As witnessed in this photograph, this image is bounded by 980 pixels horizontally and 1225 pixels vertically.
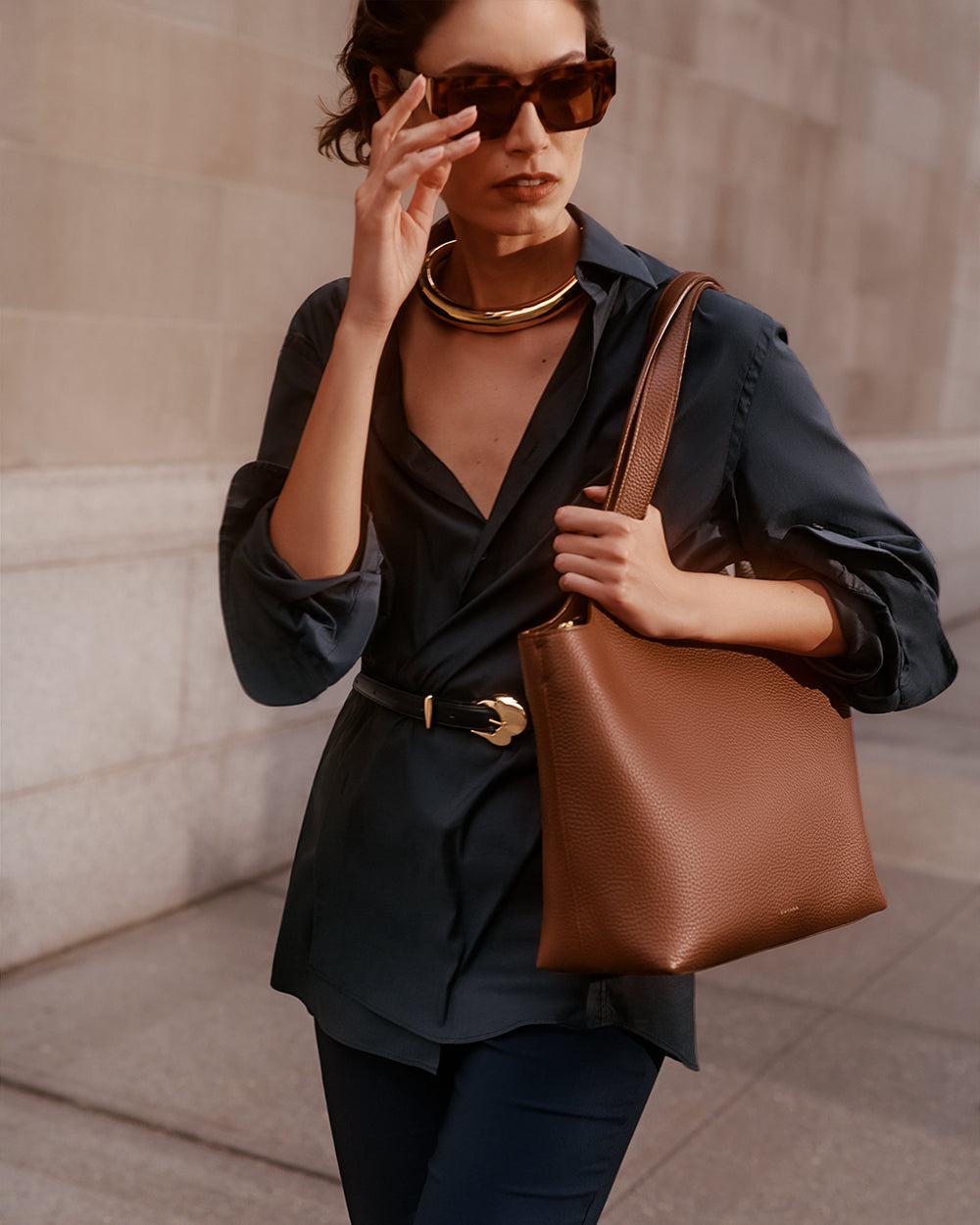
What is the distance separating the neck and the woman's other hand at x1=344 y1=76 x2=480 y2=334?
0.36 feet

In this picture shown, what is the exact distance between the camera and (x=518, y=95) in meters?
1.67

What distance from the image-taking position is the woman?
66.0 inches

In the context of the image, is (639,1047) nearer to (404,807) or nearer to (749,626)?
(404,807)

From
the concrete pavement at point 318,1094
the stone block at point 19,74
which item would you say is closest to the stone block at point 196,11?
the stone block at point 19,74

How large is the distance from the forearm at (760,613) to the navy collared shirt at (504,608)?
2 centimetres

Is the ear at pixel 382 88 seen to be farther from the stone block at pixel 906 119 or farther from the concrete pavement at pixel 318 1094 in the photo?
the stone block at pixel 906 119

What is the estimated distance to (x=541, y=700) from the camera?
1568mm

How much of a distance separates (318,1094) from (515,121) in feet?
8.55

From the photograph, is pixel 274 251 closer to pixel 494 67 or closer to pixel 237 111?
pixel 237 111

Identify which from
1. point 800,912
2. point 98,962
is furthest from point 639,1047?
point 98,962

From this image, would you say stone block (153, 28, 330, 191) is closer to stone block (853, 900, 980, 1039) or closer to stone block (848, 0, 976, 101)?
stone block (853, 900, 980, 1039)

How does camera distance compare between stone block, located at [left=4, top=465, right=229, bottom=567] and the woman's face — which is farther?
stone block, located at [left=4, top=465, right=229, bottom=567]

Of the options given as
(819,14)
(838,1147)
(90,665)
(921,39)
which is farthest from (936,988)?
(921,39)

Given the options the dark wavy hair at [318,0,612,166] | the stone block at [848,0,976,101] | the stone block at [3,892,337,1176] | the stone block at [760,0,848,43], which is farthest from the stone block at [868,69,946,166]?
the dark wavy hair at [318,0,612,166]
